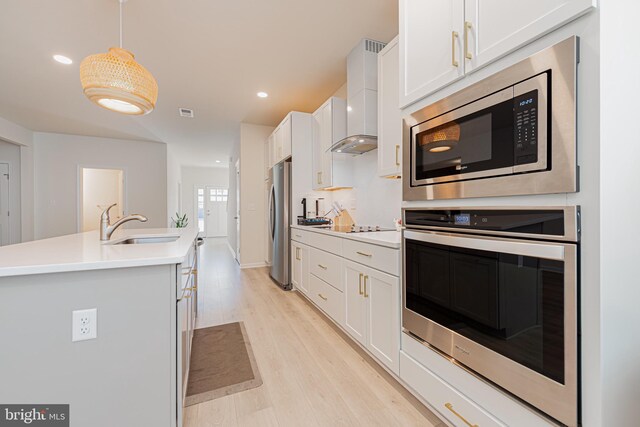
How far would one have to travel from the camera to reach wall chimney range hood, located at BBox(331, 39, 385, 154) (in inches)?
103

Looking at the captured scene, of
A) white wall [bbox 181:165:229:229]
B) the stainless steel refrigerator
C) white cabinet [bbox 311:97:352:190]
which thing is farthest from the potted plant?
white cabinet [bbox 311:97:352:190]

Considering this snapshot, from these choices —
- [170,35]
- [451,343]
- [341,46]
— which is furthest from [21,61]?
[451,343]

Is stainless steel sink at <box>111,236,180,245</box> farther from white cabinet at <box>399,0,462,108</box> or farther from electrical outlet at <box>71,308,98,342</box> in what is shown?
white cabinet at <box>399,0,462,108</box>

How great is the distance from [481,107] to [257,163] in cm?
457

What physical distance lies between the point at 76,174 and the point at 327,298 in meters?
6.72

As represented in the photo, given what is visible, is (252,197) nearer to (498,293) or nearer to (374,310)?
(374,310)

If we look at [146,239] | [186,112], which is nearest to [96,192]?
→ [186,112]

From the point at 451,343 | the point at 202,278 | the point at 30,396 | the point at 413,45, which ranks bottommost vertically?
the point at 202,278

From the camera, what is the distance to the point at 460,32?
1.17 metres

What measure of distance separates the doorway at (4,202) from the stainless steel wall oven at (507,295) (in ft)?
25.6

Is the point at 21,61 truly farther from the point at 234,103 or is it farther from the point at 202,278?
the point at 202,278

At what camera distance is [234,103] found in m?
4.24

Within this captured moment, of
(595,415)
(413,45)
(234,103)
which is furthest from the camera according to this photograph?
(234,103)

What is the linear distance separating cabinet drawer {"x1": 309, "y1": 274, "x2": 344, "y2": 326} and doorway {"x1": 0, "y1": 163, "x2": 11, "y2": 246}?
662cm
